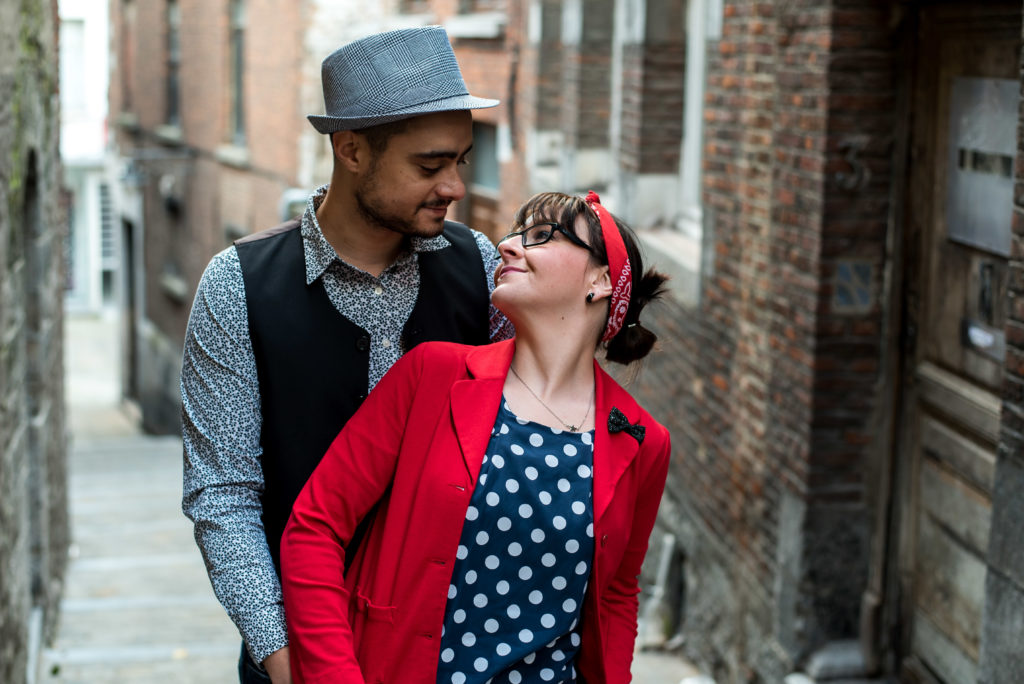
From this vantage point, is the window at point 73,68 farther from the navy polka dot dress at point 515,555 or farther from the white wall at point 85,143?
the navy polka dot dress at point 515,555

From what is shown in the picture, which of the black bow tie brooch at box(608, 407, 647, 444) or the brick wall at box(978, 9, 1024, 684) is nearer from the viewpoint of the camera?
the black bow tie brooch at box(608, 407, 647, 444)

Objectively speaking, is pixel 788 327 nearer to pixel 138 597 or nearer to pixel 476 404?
pixel 476 404

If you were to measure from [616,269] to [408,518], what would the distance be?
0.59 meters

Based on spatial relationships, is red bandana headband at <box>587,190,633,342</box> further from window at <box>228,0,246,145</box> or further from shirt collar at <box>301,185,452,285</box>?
window at <box>228,0,246,145</box>

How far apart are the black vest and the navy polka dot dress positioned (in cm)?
35

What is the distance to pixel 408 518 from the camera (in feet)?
7.64

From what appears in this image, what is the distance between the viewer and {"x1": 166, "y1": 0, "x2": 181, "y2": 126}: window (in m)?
21.4

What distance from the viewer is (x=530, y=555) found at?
2.33m

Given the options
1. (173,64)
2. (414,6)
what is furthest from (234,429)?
(173,64)

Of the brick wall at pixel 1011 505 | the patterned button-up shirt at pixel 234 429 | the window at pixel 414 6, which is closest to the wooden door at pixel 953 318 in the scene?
the brick wall at pixel 1011 505

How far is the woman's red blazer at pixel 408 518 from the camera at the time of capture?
2.30 m

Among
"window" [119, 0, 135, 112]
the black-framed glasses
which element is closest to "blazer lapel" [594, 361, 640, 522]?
the black-framed glasses

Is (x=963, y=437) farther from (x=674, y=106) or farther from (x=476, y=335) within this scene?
(x=674, y=106)

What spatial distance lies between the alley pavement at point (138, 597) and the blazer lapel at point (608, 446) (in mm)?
4351
